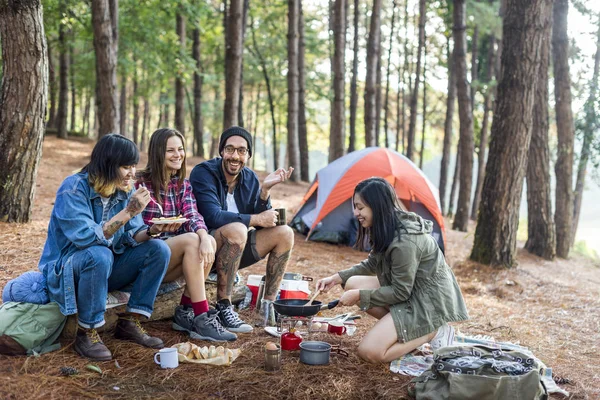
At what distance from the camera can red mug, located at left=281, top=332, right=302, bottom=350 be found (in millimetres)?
3754

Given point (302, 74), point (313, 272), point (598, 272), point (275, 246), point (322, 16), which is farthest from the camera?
point (322, 16)

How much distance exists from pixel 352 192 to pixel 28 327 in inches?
215

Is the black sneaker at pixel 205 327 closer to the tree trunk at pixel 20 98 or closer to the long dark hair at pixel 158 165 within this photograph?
the long dark hair at pixel 158 165

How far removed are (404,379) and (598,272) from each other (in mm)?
8000

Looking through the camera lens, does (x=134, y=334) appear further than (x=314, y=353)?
Yes

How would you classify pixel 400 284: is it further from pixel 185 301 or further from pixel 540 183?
pixel 540 183

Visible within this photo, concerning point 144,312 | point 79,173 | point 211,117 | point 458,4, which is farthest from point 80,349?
point 211,117

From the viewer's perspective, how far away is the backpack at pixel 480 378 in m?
2.90

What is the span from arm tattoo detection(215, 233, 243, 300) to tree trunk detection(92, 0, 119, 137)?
6031 mm

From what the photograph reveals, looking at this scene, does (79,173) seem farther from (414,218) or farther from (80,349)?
(414,218)

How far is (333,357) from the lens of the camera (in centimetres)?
373

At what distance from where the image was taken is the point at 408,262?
350 cm

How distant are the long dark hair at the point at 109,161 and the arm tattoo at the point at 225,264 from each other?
1022 mm

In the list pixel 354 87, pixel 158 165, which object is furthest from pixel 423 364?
pixel 354 87
